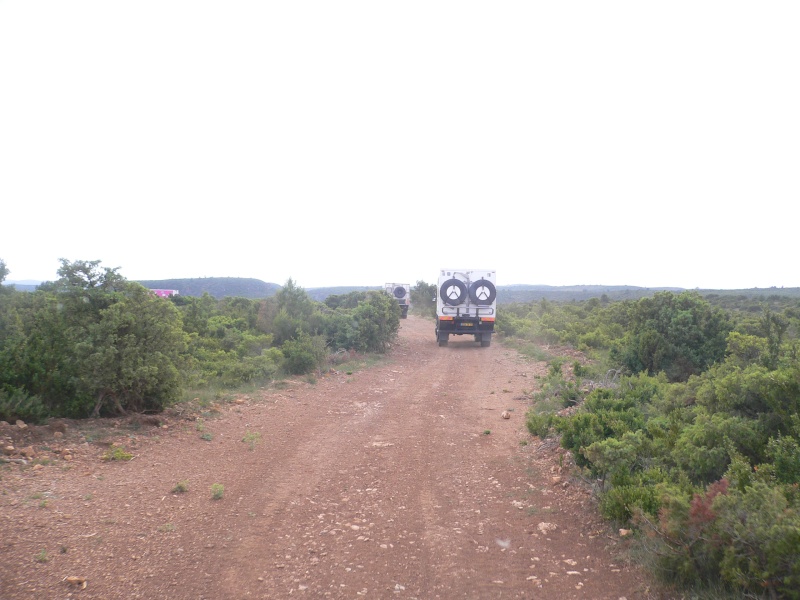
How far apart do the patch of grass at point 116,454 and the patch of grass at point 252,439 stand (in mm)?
1574

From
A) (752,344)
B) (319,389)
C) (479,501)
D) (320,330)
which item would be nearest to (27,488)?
(479,501)

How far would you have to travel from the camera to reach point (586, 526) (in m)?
4.74

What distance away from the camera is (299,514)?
16.7 feet

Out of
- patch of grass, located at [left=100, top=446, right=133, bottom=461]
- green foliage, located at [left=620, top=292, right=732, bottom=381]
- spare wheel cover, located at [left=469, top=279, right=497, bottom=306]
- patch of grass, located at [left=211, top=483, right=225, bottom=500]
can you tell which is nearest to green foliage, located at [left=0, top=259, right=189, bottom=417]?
patch of grass, located at [left=100, top=446, right=133, bottom=461]

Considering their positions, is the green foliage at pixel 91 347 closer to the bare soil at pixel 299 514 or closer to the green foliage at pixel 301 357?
the bare soil at pixel 299 514

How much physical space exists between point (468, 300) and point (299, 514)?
16.1m

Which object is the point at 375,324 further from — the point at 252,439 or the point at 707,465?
the point at 707,465

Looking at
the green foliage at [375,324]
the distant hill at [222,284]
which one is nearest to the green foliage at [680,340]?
the green foliage at [375,324]

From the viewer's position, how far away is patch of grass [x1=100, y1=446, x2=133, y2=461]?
6.35m

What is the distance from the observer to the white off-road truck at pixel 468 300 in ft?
67.2

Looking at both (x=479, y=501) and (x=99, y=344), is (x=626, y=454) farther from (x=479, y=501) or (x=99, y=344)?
(x=99, y=344)

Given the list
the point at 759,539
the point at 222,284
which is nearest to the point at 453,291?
the point at 759,539

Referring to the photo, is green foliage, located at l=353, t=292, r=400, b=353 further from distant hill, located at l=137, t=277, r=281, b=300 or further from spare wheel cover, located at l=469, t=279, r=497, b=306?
distant hill, located at l=137, t=277, r=281, b=300

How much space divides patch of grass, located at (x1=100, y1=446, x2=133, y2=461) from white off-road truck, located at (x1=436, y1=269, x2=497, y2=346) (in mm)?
15095
